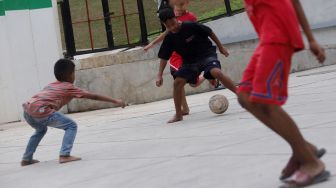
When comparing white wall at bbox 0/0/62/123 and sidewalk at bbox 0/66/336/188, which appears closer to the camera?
sidewalk at bbox 0/66/336/188

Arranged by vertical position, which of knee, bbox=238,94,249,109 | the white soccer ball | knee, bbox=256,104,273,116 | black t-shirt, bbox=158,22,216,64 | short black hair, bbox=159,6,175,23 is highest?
short black hair, bbox=159,6,175,23

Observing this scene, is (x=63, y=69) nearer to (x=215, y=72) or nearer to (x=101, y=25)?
(x=215, y=72)

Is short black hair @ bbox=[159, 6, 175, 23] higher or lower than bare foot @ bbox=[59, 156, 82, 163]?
higher

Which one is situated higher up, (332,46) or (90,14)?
(90,14)

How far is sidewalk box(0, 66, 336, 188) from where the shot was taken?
16.9 ft

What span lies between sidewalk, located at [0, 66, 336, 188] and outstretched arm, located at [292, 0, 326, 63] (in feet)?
2.45

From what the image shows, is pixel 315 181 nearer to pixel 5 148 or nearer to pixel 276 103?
pixel 276 103

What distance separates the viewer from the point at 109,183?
5551mm

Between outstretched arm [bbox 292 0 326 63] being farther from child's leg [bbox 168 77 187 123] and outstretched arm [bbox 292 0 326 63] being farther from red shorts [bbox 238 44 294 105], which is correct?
child's leg [bbox 168 77 187 123]

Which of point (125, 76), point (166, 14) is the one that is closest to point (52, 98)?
point (166, 14)

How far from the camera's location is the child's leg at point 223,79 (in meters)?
8.88

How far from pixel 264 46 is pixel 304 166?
0.75 meters

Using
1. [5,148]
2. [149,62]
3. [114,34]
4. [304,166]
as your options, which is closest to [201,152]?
[304,166]

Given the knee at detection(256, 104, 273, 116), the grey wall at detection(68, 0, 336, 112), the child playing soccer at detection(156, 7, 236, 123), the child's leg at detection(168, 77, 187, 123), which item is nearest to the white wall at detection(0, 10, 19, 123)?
the grey wall at detection(68, 0, 336, 112)
